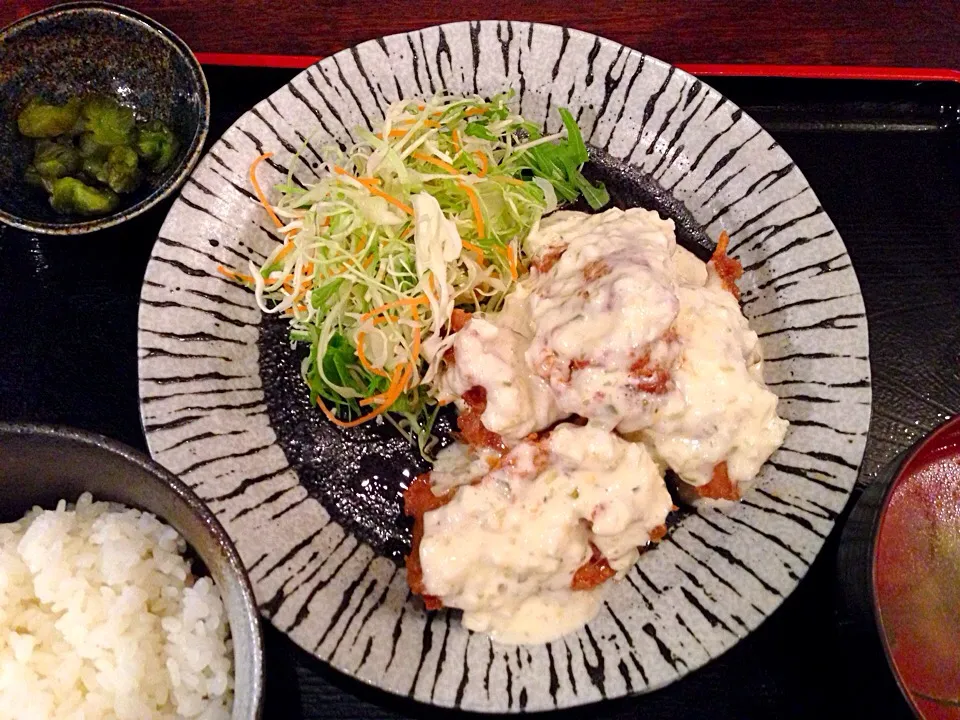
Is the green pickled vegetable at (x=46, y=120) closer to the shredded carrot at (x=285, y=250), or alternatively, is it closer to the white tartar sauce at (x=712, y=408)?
the shredded carrot at (x=285, y=250)

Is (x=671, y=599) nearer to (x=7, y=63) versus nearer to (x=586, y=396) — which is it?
(x=586, y=396)

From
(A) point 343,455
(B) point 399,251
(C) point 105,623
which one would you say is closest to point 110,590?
(C) point 105,623

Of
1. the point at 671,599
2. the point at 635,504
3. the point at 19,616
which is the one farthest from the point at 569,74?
the point at 19,616

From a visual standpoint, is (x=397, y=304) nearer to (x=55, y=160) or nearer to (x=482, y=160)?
(x=482, y=160)

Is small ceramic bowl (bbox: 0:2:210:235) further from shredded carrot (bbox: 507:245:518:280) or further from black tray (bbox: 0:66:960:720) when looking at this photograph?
shredded carrot (bbox: 507:245:518:280)

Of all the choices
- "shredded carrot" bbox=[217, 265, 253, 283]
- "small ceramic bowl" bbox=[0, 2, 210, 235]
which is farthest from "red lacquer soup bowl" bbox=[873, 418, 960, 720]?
"small ceramic bowl" bbox=[0, 2, 210, 235]

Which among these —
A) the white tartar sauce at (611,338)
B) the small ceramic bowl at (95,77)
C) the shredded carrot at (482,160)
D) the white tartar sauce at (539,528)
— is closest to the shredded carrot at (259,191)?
the small ceramic bowl at (95,77)
